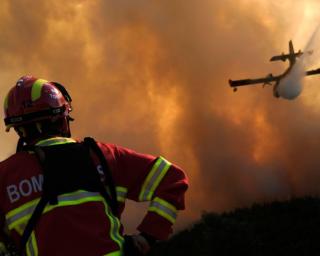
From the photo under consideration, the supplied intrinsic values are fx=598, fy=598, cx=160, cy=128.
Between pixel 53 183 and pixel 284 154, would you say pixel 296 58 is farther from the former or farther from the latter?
pixel 53 183

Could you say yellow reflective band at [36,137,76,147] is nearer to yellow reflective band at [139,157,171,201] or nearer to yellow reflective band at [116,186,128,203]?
yellow reflective band at [116,186,128,203]

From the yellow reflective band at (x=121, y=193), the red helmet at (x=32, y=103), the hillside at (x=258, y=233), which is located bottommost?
the yellow reflective band at (x=121, y=193)

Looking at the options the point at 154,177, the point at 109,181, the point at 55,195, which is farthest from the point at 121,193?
the point at 55,195

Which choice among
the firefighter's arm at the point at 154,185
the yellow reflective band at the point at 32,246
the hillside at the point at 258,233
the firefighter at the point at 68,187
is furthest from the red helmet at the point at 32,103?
the hillside at the point at 258,233

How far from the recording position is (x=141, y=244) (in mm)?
5273

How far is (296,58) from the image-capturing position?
47.4 metres

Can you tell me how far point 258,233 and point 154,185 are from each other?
48518 mm

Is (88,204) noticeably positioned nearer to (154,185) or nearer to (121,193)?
(121,193)

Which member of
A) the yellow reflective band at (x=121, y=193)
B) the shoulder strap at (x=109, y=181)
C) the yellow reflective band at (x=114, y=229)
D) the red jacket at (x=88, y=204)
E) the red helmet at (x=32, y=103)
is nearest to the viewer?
the red jacket at (x=88, y=204)

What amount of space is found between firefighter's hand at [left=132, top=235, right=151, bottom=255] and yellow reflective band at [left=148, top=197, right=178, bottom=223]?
27 centimetres

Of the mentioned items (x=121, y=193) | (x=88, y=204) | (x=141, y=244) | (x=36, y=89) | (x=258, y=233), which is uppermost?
(x=258, y=233)

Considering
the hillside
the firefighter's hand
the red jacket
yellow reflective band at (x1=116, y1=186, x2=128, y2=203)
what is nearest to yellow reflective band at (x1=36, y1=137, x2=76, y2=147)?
the red jacket

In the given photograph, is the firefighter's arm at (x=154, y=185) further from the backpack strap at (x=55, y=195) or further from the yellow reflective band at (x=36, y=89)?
the yellow reflective band at (x=36, y=89)

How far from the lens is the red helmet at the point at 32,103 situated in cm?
557
